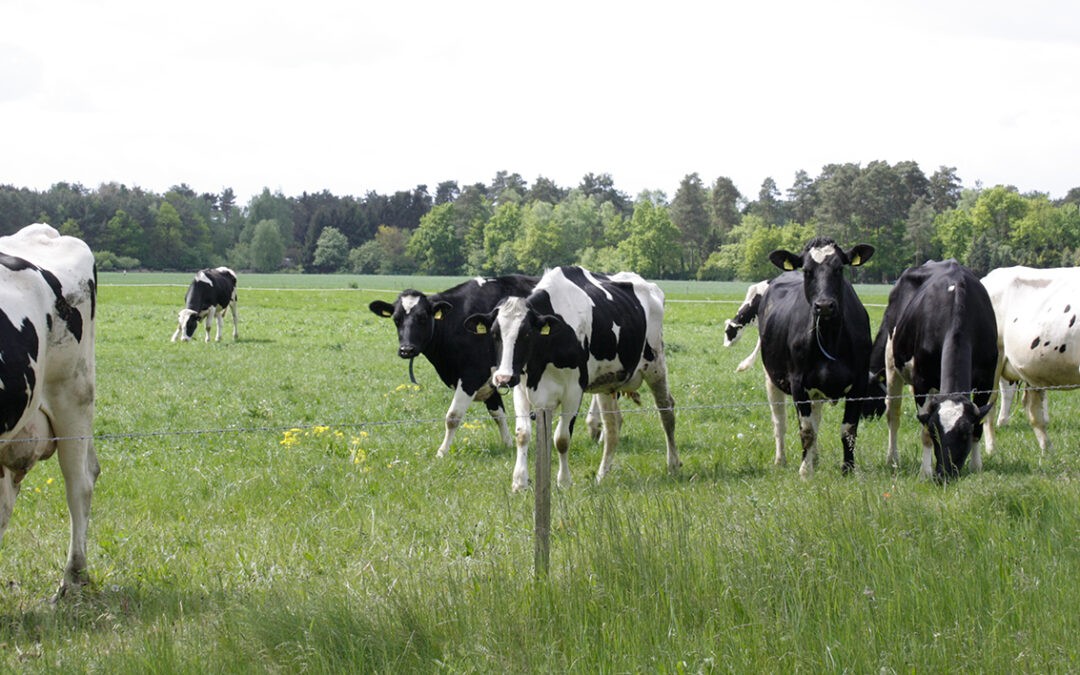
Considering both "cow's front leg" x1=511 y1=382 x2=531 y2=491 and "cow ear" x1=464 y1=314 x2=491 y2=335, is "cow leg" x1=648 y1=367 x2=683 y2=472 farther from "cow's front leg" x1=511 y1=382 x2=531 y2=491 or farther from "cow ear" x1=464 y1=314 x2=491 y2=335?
"cow ear" x1=464 y1=314 x2=491 y2=335

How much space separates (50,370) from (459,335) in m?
6.71

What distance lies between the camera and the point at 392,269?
13512 centimetres

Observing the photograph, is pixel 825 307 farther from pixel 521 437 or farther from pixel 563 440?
pixel 521 437

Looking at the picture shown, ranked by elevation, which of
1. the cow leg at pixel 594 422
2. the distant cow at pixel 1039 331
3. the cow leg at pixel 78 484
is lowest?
the cow leg at pixel 594 422

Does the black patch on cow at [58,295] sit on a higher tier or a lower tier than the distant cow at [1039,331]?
higher

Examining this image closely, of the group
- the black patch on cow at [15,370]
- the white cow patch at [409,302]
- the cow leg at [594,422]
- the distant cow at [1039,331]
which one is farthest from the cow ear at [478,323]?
the distant cow at [1039,331]

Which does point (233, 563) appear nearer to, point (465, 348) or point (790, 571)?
point (790, 571)

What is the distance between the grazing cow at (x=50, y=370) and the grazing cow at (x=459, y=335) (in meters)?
5.89

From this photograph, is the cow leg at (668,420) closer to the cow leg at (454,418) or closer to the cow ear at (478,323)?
the cow ear at (478,323)

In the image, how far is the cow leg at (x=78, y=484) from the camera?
7109mm

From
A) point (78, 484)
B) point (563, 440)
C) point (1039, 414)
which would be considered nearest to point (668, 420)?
point (563, 440)

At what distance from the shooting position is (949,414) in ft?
31.2

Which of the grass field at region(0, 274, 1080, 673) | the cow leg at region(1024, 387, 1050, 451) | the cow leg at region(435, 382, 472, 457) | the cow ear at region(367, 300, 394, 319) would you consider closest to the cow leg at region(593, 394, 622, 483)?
the grass field at region(0, 274, 1080, 673)

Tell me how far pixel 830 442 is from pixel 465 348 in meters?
4.57
